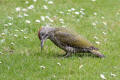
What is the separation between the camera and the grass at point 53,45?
632 cm

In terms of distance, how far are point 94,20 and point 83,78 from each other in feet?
13.6

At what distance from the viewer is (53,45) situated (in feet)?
26.5

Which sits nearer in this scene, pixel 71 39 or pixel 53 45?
pixel 71 39

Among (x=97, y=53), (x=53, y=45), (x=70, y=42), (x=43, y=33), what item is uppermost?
(x=43, y=33)

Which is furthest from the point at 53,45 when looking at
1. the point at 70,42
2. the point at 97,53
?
the point at 97,53

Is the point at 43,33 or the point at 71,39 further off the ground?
the point at 43,33

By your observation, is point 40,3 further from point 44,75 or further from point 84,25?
point 44,75

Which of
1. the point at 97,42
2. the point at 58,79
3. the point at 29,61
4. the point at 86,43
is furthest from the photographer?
the point at 97,42

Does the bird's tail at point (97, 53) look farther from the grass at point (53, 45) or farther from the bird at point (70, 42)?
the grass at point (53, 45)

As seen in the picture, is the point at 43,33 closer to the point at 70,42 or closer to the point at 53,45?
the point at 70,42

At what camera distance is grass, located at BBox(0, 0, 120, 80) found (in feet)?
20.7

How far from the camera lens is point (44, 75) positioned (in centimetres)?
621

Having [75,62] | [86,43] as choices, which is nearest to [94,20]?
[86,43]

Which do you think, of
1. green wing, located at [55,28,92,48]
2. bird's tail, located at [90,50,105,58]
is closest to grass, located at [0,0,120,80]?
bird's tail, located at [90,50,105,58]
